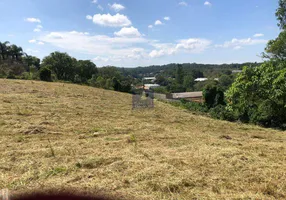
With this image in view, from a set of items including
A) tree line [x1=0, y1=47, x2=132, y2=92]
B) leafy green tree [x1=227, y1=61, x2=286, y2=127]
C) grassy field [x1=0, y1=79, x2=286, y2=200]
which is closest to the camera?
grassy field [x1=0, y1=79, x2=286, y2=200]

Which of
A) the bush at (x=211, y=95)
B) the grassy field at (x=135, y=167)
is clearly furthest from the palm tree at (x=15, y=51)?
the grassy field at (x=135, y=167)

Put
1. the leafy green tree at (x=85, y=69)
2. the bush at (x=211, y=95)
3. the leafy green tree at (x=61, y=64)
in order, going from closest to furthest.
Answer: the bush at (x=211, y=95)
the leafy green tree at (x=61, y=64)
the leafy green tree at (x=85, y=69)

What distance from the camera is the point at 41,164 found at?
2955mm

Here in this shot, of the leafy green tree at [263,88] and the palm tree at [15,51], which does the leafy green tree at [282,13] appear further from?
the palm tree at [15,51]

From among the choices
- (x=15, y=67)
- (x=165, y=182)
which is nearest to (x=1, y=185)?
(x=165, y=182)

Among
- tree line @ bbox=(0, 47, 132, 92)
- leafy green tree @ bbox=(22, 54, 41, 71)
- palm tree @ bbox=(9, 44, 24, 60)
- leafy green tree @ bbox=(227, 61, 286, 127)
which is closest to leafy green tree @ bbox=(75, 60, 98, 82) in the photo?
tree line @ bbox=(0, 47, 132, 92)

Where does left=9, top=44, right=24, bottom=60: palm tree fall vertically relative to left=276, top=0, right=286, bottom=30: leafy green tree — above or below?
above

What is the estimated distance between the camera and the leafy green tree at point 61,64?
106ft

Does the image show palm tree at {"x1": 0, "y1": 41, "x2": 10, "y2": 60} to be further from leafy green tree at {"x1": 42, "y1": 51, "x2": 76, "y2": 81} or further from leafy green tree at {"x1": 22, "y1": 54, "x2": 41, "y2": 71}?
leafy green tree at {"x1": 42, "y1": 51, "x2": 76, "y2": 81}

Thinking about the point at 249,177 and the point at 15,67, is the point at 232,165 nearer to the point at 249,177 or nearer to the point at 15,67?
the point at 249,177

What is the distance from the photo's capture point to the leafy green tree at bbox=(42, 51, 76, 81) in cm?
3229

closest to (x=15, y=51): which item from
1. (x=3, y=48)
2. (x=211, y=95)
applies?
(x=3, y=48)

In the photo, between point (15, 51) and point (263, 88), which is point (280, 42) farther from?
point (15, 51)

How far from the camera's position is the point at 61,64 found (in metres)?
32.8
